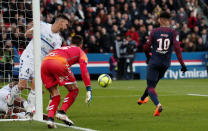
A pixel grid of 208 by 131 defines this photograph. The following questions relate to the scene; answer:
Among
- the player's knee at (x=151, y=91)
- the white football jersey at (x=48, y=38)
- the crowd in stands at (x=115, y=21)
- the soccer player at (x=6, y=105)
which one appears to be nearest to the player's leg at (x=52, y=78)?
Result: the white football jersey at (x=48, y=38)

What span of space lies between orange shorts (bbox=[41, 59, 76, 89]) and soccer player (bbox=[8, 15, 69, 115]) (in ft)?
3.63

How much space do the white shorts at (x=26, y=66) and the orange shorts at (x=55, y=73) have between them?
197cm

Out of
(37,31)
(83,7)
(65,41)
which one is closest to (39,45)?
(37,31)

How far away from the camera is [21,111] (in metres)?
10.6

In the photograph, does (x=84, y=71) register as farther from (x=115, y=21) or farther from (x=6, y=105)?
(x=115, y=21)

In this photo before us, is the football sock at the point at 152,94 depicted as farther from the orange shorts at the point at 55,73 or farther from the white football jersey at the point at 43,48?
the orange shorts at the point at 55,73

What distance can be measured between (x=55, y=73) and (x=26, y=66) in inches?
86.7

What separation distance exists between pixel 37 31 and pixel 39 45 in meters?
0.28

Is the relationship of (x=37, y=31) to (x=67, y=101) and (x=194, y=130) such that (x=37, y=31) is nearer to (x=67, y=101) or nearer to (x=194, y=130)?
(x=67, y=101)

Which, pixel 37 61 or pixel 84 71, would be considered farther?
pixel 37 61

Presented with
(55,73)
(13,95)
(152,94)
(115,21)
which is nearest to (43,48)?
(13,95)

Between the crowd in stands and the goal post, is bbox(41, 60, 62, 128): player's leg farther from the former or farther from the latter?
the crowd in stands

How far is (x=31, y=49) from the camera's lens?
413 inches

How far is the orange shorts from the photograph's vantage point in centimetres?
849
